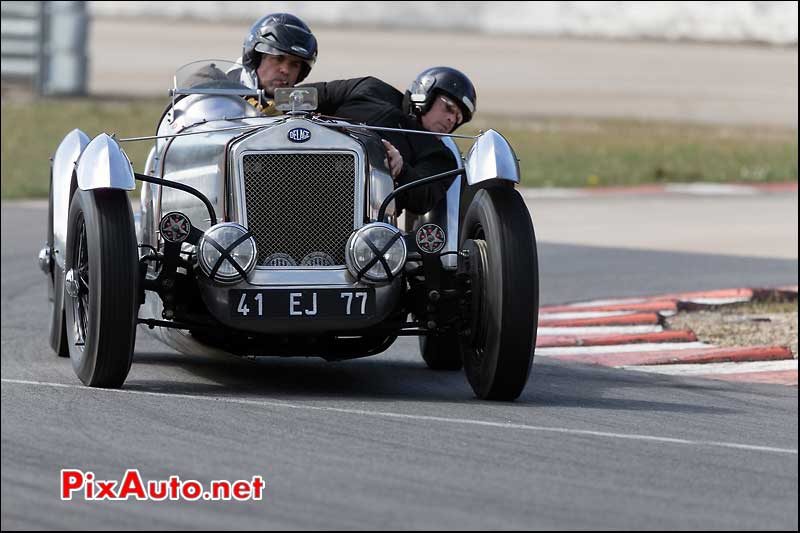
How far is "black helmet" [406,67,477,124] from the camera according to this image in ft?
25.6

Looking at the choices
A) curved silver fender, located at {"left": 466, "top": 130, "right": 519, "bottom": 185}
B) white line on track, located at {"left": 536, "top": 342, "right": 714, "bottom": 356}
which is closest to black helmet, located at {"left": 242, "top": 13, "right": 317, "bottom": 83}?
curved silver fender, located at {"left": 466, "top": 130, "right": 519, "bottom": 185}

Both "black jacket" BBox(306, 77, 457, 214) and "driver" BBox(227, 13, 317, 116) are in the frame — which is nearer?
"black jacket" BBox(306, 77, 457, 214)

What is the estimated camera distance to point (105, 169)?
21.8ft

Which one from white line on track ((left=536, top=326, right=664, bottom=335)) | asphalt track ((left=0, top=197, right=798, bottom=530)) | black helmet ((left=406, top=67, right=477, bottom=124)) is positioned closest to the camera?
asphalt track ((left=0, top=197, right=798, bottom=530))

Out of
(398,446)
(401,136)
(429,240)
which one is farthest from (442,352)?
(398,446)

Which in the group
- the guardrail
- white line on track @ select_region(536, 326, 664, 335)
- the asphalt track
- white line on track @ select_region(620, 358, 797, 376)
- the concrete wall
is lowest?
the asphalt track

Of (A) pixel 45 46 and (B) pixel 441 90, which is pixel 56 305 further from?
(A) pixel 45 46

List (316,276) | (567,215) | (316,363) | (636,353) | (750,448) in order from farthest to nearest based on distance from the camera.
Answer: (567,215), (636,353), (316,363), (316,276), (750,448)

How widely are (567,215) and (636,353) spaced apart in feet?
25.6

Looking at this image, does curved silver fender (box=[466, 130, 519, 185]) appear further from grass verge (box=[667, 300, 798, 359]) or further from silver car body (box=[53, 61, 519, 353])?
grass verge (box=[667, 300, 798, 359])

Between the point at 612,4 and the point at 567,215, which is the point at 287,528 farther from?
the point at 612,4

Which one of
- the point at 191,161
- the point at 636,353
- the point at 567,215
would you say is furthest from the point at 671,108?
the point at 191,161

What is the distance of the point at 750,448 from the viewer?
5.91m

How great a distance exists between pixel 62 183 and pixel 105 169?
1567mm
